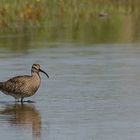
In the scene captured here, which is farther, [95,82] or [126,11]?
[126,11]

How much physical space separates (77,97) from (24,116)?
1894mm

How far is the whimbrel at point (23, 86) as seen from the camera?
53.7 ft

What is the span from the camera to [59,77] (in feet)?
63.2

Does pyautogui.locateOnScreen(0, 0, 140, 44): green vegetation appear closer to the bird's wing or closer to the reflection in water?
the bird's wing

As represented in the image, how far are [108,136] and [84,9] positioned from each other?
925 inches

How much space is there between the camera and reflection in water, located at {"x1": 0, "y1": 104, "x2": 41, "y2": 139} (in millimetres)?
13530

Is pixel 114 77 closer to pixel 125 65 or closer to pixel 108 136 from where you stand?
Answer: pixel 125 65

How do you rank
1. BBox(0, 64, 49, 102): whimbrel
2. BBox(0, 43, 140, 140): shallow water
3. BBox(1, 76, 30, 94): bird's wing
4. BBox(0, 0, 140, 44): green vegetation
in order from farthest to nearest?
1. BBox(0, 0, 140, 44): green vegetation
2. BBox(1, 76, 30, 94): bird's wing
3. BBox(0, 64, 49, 102): whimbrel
4. BBox(0, 43, 140, 140): shallow water

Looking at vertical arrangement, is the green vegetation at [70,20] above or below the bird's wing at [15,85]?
below

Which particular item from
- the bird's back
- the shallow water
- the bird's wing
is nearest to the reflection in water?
the shallow water

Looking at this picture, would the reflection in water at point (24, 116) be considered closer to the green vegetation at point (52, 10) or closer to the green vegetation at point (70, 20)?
the green vegetation at point (70, 20)

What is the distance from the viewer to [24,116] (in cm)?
1470

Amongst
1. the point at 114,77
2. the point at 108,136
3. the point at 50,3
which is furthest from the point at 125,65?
the point at 50,3

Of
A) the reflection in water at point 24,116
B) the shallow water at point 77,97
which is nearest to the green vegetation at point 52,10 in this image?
the shallow water at point 77,97
